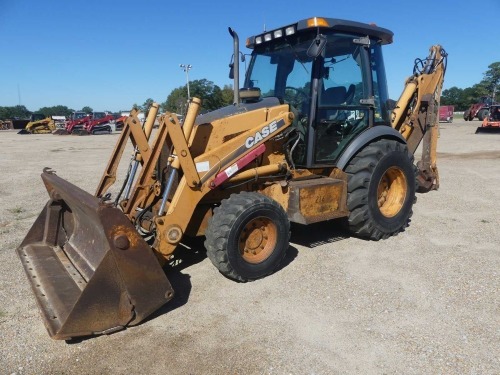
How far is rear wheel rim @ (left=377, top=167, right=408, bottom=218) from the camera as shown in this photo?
214 inches

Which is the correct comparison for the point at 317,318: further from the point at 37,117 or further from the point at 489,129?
Answer: the point at 37,117

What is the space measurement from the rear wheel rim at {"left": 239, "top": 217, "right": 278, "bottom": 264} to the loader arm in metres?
3.78

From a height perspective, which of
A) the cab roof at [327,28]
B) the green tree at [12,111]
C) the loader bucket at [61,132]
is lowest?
the loader bucket at [61,132]

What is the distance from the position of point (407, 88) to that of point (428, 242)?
9.88ft

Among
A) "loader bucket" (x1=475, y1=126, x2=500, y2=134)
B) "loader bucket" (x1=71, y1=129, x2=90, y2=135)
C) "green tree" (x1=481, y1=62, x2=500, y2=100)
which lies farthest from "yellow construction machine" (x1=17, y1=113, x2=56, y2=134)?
"green tree" (x1=481, y1=62, x2=500, y2=100)

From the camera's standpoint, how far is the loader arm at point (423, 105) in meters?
6.96

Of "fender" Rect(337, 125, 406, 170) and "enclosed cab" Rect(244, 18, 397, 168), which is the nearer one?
"enclosed cab" Rect(244, 18, 397, 168)

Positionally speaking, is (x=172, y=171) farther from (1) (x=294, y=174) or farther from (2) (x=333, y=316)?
(2) (x=333, y=316)

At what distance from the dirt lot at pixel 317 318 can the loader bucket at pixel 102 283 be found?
202 mm

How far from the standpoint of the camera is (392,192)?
5.57m

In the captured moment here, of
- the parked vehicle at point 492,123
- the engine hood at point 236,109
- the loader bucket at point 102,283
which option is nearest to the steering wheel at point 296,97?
the engine hood at point 236,109

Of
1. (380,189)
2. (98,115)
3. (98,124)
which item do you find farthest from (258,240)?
(98,115)

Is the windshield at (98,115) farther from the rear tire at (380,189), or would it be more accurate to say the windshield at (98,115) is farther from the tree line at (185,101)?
the rear tire at (380,189)

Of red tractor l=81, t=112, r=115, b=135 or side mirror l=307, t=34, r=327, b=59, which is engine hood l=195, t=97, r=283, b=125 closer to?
side mirror l=307, t=34, r=327, b=59
